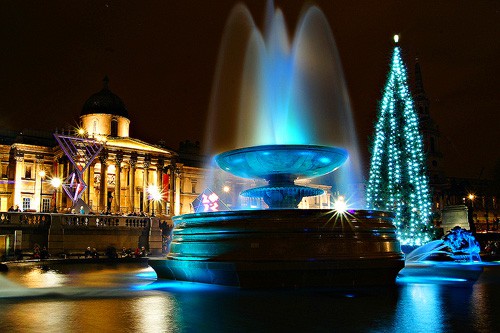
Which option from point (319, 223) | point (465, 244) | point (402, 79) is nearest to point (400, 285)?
point (319, 223)

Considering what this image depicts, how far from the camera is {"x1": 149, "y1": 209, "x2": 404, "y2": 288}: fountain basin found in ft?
28.8

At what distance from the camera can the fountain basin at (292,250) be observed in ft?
28.8

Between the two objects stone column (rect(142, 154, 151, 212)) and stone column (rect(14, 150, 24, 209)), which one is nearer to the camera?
stone column (rect(14, 150, 24, 209))

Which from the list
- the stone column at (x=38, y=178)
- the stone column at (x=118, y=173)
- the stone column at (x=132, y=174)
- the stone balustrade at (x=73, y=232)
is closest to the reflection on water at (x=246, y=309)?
the stone balustrade at (x=73, y=232)

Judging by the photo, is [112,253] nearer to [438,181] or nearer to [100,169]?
[100,169]

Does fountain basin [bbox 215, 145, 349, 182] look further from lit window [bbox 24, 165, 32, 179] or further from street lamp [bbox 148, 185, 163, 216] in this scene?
lit window [bbox 24, 165, 32, 179]

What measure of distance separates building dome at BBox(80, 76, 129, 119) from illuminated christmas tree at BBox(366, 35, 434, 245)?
3862 cm

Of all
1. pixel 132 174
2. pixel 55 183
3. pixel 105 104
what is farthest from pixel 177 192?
pixel 55 183

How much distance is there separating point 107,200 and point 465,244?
46512 mm

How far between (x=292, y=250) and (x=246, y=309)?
8.96 feet

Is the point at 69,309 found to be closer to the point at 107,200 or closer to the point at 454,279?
the point at 454,279

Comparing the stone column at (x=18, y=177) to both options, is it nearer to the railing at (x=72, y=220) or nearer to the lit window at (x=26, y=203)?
the lit window at (x=26, y=203)

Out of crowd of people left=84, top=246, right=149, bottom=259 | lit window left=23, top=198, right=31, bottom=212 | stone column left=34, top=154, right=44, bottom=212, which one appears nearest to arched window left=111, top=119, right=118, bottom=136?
stone column left=34, top=154, right=44, bottom=212

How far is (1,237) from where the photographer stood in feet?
84.0
